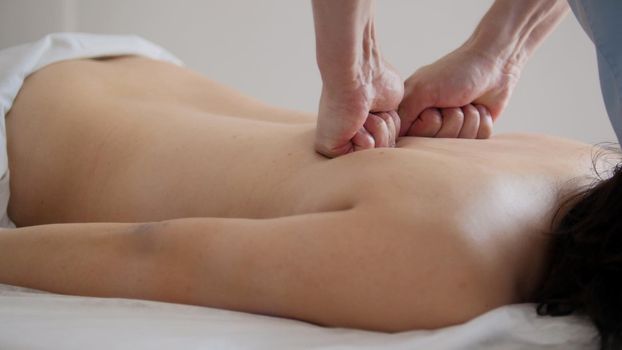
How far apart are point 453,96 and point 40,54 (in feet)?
2.84

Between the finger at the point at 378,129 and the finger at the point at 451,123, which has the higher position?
the finger at the point at 378,129

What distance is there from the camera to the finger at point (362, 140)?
3.25 ft

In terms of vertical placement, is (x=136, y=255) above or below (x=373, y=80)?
below

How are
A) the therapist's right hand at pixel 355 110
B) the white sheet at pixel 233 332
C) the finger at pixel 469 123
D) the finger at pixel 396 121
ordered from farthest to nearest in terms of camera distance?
the finger at pixel 469 123 → the finger at pixel 396 121 → the therapist's right hand at pixel 355 110 → the white sheet at pixel 233 332

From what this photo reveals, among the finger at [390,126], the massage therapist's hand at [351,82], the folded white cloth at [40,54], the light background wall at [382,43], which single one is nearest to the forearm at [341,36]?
the massage therapist's hand at [351,82]

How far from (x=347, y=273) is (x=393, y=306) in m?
0.06

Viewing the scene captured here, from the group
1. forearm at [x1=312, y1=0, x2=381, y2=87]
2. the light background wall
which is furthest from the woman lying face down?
the light background wall

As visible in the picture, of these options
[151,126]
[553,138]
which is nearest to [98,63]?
[151,126]

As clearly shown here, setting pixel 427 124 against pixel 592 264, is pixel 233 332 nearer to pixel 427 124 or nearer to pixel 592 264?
pixel 592 264

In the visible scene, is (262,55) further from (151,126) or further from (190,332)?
(190,332)

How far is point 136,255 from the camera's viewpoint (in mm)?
846

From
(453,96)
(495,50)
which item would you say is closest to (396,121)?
(453,96)

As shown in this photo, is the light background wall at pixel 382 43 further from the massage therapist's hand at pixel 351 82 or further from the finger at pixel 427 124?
the massage therapist's hand at pixel 351 82

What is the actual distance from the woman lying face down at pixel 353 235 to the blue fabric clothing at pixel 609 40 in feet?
0.31
